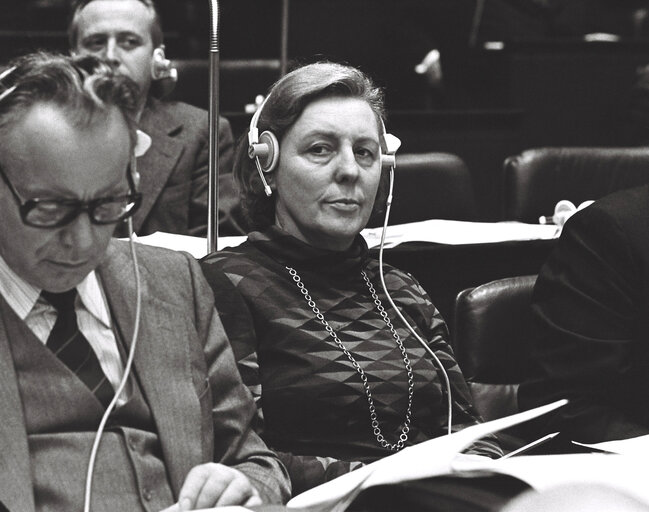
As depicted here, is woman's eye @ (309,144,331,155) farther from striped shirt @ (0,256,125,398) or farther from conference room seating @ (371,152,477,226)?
conference room seating @ (371,152,477,226)

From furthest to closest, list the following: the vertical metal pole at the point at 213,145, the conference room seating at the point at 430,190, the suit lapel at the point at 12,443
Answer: the conference room seating at the point at 430,190 < the vertical metal pole at the point at 213,145 < the suit lapel at the point at 12,443

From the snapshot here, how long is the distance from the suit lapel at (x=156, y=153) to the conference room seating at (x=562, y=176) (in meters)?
0.98

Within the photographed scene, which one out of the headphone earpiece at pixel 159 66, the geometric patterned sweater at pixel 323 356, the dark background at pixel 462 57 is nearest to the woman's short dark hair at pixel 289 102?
the geometric patterned sweater at pixel 323 356

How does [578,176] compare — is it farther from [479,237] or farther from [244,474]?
[244,474]

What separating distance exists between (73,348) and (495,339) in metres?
0.96

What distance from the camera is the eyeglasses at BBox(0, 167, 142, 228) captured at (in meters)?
1.38

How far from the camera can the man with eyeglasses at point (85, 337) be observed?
4.57 ft

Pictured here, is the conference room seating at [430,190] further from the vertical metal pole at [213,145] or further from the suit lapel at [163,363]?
the suit lapel at [163,363]

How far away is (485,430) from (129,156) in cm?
61

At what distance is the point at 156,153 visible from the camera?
10.6 ft

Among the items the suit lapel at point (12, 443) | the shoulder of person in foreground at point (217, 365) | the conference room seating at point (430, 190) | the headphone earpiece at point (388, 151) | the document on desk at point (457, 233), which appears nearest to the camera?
the suit lapel at point (12, 443)

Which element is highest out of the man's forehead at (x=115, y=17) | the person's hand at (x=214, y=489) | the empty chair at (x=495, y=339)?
the man's forehead at (x=115, y=17)

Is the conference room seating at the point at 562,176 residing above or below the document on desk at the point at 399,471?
below

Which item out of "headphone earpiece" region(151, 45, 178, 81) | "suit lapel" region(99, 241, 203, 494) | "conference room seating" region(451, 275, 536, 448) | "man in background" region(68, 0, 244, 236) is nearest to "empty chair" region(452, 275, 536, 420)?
"conference room seating" region(451, 275, 536, 448)
